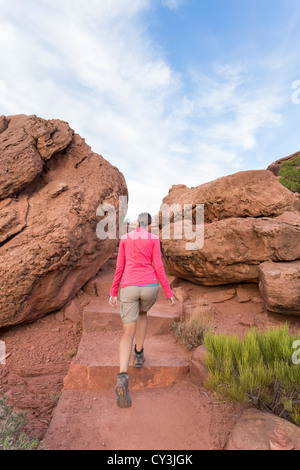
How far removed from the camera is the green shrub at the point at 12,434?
2.41 meters

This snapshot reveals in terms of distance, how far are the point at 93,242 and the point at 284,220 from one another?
13.3 feet

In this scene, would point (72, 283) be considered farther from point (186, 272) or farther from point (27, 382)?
point (186, 272)

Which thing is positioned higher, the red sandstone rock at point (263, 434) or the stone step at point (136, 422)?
the red sandstone rock at point (263, 434)

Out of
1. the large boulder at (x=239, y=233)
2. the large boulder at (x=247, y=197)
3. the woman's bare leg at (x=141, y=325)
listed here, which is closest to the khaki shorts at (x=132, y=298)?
the woman's bare leg at (x=141, y=325)

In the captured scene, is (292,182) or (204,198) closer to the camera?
(204,198)

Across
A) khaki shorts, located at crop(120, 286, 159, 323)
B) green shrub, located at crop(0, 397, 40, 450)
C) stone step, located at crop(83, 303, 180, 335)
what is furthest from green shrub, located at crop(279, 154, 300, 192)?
green shrub, located at crop(0, 397, 40, 450)

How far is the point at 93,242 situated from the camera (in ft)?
19.7

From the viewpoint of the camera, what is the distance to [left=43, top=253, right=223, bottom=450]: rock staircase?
286cm

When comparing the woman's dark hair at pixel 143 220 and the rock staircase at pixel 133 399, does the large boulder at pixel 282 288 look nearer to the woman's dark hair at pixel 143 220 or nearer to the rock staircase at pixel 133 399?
the rock staircase at pixel 133 399

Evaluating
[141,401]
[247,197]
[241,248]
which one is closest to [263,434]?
[141,401]

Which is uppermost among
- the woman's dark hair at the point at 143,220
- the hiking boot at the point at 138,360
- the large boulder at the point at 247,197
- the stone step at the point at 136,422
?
the large boulder at the point at 247,197

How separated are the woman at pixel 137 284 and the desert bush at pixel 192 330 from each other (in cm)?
107

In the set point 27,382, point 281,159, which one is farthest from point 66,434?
point 281,159

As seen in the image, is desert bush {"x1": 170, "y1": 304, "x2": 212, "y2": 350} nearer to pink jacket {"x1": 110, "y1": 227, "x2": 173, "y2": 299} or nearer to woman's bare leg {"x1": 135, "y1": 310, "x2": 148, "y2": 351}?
woman's bare leg {"x1": 135, "y1": 310, "x2": 148, "y2": 351}
